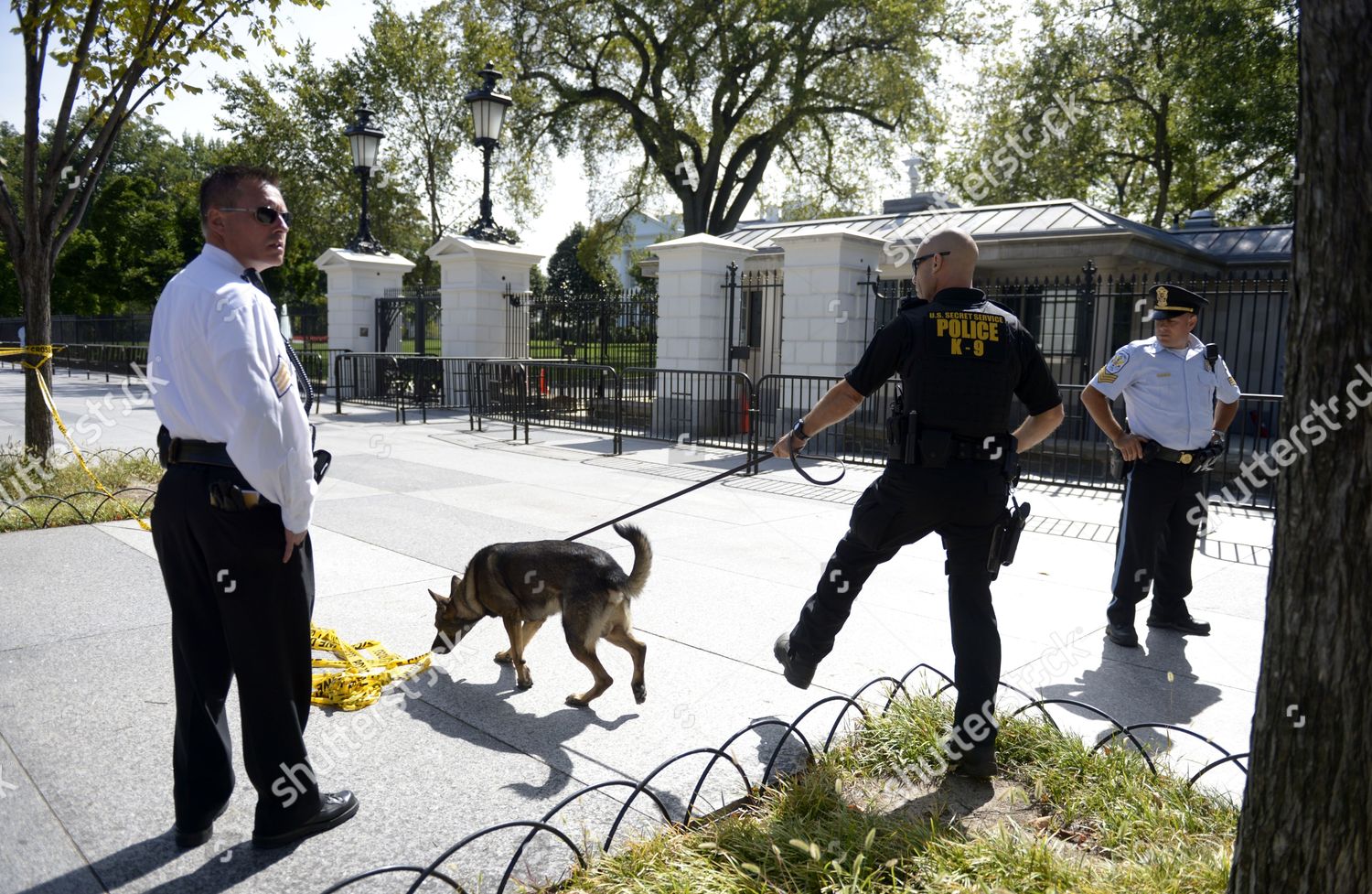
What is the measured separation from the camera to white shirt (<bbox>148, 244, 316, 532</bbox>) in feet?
8.59

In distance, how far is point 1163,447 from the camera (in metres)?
5.19

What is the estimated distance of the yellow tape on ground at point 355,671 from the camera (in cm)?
412

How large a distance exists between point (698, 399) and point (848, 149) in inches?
723

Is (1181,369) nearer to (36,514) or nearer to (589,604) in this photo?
(589,604)

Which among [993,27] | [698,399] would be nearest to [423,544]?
[698,399]

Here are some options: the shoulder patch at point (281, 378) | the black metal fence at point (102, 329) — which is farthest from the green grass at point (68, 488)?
the black metal fence at point (102, 329)

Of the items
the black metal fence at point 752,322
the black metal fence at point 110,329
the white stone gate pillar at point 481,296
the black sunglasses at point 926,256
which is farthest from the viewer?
the black metal fence at point 110,329

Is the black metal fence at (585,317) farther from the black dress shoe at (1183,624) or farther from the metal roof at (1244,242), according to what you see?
the black dress shoe at (1183,624)

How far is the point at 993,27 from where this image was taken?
2562cm

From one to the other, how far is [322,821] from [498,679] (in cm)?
152

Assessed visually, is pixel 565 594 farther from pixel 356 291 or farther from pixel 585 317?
pixel 356 291

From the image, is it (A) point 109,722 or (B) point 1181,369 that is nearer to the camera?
(A) point 109,722

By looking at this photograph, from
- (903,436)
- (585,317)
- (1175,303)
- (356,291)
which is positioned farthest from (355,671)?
(356,291)

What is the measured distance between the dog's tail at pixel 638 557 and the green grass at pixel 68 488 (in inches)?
215
